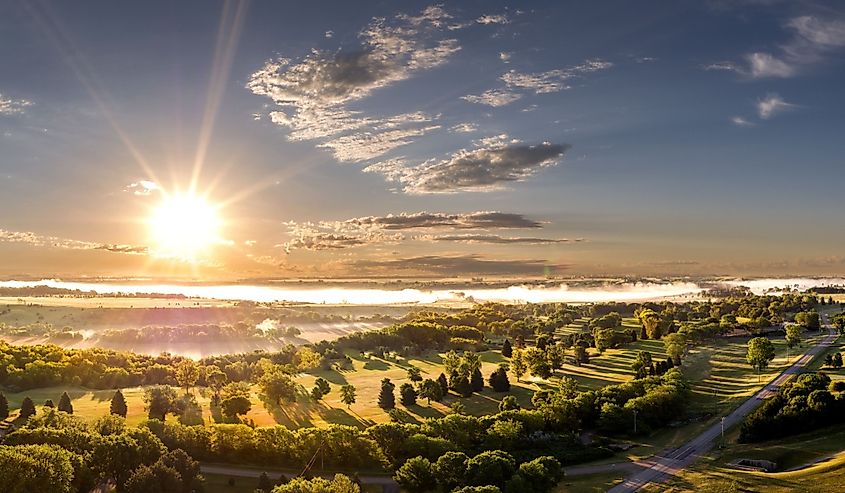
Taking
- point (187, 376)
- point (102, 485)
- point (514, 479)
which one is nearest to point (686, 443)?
point (514, 479)

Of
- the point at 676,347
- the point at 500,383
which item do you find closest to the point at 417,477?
the point at 500,383

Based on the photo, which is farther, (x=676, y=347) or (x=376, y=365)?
(x=376, y=365)

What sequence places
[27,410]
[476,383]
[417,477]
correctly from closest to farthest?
[417,477] → [27,410] → [476,383]

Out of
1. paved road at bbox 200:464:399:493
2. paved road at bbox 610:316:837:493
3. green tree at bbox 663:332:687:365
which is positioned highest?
green tree at bbox 663:332:687:365

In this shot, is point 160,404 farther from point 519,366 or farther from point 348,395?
point 519,366

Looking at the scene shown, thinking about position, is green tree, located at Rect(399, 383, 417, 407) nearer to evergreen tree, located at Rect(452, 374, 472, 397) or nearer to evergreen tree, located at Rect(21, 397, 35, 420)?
evergreen tree, located at Rect(452, 374, 472, 397)

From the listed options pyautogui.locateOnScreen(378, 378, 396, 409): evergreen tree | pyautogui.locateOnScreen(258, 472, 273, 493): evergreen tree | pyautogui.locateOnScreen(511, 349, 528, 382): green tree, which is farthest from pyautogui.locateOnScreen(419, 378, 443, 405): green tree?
pyautogui.locateOnScreen(258, 472, 273, 493): evergreen tree

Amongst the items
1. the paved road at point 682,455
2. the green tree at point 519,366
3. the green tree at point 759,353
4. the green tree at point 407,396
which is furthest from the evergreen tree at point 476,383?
the green tree at point 759,353
